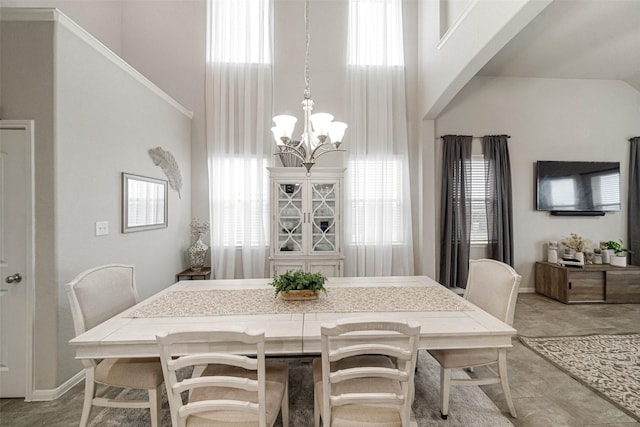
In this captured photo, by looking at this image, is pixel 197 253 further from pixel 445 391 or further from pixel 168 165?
pixel 445 391

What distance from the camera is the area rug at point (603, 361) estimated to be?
6.79 feet

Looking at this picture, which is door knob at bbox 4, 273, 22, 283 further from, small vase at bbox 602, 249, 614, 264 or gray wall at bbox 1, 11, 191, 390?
small vase at bbox 602, 249, 614, 264

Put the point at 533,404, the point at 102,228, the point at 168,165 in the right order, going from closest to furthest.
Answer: the point at 533,404, the point at 102,228, the point at 168,165

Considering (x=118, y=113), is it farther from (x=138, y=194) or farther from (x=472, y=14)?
(x=472, y=14)

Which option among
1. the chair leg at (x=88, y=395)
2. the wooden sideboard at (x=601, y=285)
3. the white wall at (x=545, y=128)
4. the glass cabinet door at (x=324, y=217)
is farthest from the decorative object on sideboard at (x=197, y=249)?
the wooden sideboard at (x=601, y=285)

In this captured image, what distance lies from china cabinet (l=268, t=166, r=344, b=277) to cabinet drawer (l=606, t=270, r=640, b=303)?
3.64 m

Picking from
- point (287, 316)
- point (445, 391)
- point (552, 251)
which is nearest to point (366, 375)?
point (287, 316)

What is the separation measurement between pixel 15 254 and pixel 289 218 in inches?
91.8

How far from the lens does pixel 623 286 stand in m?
3.89

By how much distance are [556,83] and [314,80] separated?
12.1 feet

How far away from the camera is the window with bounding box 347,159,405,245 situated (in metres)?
3.97

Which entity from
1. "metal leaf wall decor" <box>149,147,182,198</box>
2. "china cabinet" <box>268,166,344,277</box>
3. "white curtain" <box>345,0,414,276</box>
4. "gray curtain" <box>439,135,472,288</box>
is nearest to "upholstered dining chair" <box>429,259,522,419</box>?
"china cabinet" <box>268,166,344,277</box>

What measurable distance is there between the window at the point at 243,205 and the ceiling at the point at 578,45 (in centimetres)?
359

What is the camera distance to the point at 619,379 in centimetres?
224
